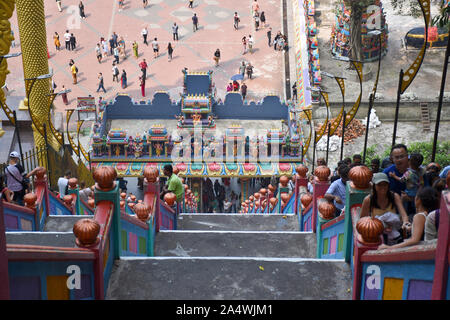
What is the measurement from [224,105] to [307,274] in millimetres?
20761

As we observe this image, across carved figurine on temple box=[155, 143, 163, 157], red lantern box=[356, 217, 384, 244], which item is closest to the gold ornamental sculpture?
carved figurine on temple box=[155, 143, 163, 157]

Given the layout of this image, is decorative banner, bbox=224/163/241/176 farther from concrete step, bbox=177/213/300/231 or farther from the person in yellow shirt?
the person in yellow shirt

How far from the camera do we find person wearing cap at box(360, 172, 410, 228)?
7379 mm

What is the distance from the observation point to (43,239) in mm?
9406

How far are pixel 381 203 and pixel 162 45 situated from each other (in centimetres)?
3189

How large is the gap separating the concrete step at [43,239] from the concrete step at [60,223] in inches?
68.7

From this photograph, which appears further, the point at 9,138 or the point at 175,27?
the point at 175,27

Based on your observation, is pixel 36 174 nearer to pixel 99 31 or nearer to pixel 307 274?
pixel 307 274

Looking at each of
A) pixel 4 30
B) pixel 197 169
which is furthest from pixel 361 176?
pixel 197 169

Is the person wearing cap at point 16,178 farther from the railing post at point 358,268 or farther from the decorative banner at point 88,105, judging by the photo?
the decorative banner at point 88,105

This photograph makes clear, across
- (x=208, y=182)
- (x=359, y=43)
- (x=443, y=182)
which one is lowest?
(x=208, y=182)

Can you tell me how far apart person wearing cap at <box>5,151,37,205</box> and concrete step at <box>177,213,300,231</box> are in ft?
9.57

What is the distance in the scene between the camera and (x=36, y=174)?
38.7 ft
